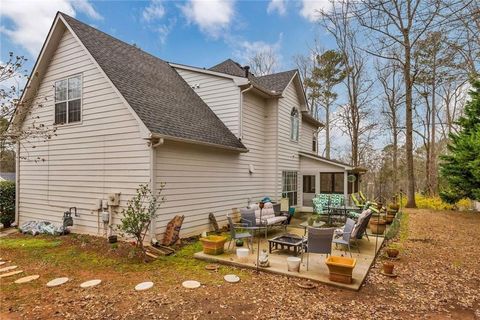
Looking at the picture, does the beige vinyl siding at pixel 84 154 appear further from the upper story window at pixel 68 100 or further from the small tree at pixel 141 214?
the small tree at pixel 141 214

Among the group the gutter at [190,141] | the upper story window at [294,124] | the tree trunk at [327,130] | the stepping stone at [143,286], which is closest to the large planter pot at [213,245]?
the stepping stone at [143,286]

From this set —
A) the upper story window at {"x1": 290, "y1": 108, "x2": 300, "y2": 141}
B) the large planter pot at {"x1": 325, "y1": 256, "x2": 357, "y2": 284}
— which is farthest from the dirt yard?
the upper story window at {"x1": 290, "y1": 108, "x2": 300, "y2": 141}

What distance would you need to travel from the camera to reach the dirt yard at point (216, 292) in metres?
4.14

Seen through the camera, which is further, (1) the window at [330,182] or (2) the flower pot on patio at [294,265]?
(1) the window at [330,182]

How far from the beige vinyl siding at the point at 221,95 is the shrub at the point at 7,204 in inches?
336

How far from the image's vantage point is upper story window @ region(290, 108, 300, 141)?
14.0 metres

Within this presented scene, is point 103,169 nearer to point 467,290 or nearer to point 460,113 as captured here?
point 467,290

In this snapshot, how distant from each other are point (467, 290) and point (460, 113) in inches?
871

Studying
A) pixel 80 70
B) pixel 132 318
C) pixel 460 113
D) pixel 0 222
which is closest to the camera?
pixel 132 318

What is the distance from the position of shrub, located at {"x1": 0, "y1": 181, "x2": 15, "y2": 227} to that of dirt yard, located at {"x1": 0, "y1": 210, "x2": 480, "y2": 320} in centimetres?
501

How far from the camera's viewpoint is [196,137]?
8789 millimetres

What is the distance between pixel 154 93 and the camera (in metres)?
9.54

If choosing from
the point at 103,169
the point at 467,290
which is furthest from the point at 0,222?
the point at 467,290

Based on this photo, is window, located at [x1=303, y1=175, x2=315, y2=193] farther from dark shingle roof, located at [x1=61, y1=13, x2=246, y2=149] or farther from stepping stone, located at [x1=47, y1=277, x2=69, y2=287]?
stepping stone, located at [x1=47, y1=277, x2=69, y2=287]
